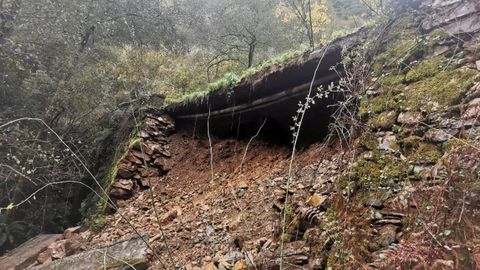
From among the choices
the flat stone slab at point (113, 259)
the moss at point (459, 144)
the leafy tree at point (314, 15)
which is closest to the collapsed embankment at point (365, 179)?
the moss at point (459, 144)

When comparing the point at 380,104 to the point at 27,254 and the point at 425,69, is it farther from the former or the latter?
the point at 27,254

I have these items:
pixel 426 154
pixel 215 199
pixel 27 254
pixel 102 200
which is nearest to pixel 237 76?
pixel 215 199

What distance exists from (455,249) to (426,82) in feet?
5.31

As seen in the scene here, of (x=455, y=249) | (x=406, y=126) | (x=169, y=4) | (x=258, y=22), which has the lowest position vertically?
(x=455, y=249)

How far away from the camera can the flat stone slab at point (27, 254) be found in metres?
4.98

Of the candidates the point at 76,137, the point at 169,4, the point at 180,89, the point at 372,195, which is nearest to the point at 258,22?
the point at 169,4

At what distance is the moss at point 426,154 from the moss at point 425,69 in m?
0.83

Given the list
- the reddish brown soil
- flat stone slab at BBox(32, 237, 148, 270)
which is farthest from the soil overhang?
flat stone slab at BBox(32, 237, 148, 270)

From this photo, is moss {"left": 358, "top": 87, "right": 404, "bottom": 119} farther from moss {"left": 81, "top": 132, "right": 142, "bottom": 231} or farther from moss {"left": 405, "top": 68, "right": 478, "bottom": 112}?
moss {"left": 81, "top": 132, "right": 142, "bottom": 231}

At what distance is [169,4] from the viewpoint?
36.7 ft

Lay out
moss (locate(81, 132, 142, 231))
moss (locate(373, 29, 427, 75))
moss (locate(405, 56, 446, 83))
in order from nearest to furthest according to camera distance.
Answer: moss (locate(405, 56, 446, 83)) < moss (locate(373, 29, 427, 75)) < moss (locate(81, 132, 142, 231))

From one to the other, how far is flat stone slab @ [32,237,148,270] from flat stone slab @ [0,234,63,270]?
2.24ft

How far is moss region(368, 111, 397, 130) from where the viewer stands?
9.30ft

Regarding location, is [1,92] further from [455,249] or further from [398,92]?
[455,249]
